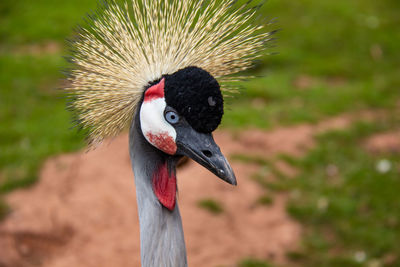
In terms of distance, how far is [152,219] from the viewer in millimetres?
1433

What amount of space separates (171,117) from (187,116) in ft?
0.16

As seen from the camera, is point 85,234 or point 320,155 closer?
point 85,234

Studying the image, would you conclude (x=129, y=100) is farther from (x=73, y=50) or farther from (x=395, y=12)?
(x=395, y=12)

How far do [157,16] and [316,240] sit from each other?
1.95 metres

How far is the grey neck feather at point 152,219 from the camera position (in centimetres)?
143

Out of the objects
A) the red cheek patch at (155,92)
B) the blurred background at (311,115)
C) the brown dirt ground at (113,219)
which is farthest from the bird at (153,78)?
the brown dirt ground at (113,219)

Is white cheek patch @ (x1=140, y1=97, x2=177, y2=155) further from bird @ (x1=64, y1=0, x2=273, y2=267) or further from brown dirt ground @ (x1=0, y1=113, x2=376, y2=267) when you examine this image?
brown dirt ground @ (x1=0, y1=113, x2=376, y2=267)

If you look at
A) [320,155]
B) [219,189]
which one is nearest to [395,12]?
[320,155]

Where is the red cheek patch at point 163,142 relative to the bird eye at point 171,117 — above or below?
below

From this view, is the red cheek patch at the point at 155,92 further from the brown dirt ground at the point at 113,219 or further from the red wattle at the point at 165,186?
the brown dirt ground at the point at 113,219

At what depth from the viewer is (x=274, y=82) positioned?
4793 mm

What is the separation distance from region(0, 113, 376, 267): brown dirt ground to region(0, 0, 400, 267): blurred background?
0.07m

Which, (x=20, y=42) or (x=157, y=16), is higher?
Result: (x=20, y=42)

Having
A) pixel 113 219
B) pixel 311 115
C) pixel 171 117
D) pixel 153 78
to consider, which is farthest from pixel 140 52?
pixel 311 115
